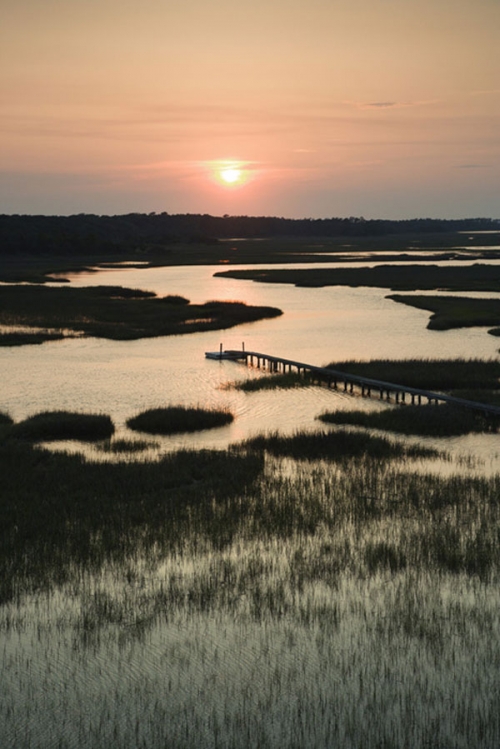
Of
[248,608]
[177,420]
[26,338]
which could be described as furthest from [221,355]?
[248,608]

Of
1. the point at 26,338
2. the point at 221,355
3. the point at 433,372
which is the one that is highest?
the point at 26,338

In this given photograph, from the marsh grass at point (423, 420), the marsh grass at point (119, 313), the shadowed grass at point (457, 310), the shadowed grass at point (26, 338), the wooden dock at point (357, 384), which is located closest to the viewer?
the marsh grass at point (423, 420)

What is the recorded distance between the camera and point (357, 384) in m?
33.7

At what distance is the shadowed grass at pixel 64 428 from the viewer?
25.0m

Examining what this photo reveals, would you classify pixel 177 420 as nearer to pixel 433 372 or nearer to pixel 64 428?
pixel 64 428

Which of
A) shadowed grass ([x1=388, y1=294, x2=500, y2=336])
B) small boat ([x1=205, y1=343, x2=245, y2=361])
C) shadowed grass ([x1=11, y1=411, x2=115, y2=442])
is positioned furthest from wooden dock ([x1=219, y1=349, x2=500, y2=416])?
shadowed grass ([x1=388, y1=294, x2=500, y2=336])

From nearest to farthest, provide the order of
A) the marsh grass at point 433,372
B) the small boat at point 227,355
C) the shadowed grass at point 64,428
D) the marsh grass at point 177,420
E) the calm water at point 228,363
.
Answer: the shadowed grass at point 64,428, the marsh grass at point 177,420, the calm water at point 228,363, the marsh grass at point 433,372, the small boat at point 227,355

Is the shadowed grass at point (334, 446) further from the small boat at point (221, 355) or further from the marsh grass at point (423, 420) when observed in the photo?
the small boat at point (221, 355)

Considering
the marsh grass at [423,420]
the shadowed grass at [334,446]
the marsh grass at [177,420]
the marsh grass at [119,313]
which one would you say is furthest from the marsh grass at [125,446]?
the marsh grass at [119,313]

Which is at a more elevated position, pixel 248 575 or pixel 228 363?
pixel 228 363

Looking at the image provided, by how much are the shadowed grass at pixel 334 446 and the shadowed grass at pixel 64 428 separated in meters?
4.63

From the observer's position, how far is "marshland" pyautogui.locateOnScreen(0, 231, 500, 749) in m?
10.0

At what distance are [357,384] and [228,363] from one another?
333 inches

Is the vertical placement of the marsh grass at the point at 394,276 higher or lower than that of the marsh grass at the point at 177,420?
higher
